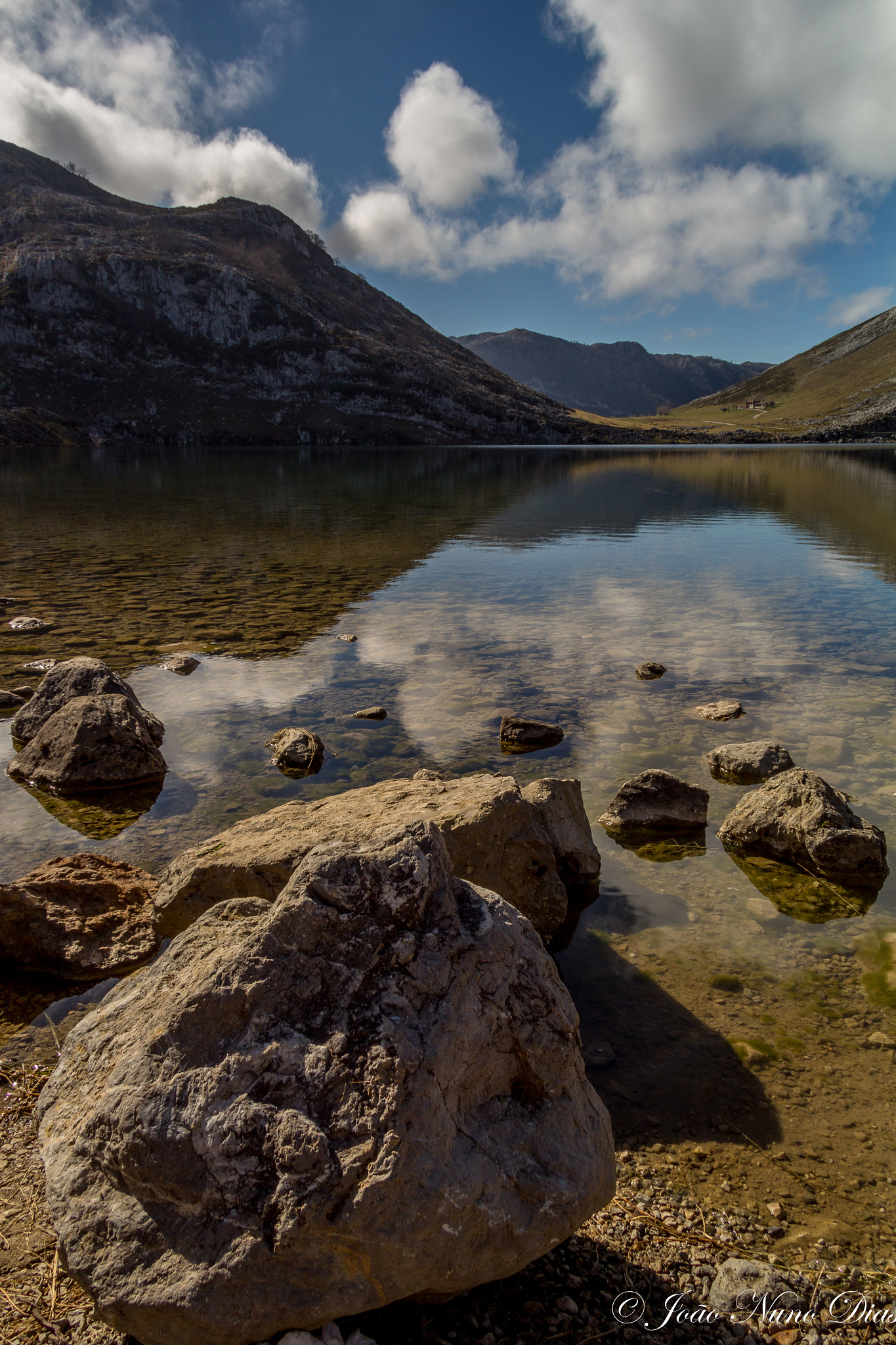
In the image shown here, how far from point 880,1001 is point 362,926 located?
5.50m

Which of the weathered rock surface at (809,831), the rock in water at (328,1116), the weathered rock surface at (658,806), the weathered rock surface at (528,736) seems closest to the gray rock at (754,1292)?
the rock in water at (328,1116)

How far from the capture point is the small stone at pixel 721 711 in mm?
12336

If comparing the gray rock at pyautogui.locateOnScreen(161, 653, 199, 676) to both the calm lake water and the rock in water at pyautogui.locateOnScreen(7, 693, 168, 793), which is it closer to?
the calm lake water

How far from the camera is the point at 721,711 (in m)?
12.4

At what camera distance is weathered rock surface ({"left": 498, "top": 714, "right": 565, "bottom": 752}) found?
1115 cm

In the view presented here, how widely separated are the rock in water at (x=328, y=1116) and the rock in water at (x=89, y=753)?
7122mm

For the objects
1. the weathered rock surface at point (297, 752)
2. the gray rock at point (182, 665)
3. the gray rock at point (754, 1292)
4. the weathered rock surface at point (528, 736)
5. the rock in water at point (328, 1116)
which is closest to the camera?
the rock in water at point (328, 1116)

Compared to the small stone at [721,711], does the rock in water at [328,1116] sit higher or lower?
higher

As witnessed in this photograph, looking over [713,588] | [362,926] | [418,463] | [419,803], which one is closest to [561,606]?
[713,588]

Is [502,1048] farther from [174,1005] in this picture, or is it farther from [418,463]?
[418,463]

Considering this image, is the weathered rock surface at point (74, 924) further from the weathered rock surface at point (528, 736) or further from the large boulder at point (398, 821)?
the weathered rock surface at point (528, 736)

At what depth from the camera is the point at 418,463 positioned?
364ft

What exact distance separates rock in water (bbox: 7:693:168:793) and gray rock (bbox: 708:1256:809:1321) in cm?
913

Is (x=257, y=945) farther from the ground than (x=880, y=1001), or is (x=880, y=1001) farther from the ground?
(x=257, y=945)
